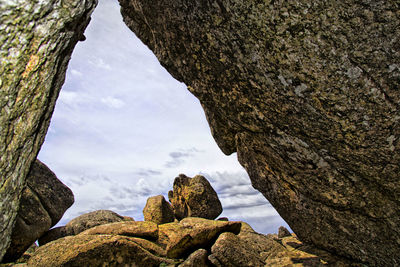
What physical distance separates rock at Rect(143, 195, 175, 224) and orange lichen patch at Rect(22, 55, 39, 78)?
24.8 metres

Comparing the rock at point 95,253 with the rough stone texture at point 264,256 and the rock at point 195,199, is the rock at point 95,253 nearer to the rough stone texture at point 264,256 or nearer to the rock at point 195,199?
the rough stone texture at point 264,256

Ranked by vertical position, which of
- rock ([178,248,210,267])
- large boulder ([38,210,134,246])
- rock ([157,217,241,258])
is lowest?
rock ([178,248,210,267])

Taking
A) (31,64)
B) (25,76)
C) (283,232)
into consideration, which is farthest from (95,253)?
(283,232)

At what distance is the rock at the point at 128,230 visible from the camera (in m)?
18.0

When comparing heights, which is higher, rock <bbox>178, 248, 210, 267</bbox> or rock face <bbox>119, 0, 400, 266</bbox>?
rock face <bbox>119, 0, 400, 266</bbox>

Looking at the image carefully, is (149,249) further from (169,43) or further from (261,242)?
(169,43)

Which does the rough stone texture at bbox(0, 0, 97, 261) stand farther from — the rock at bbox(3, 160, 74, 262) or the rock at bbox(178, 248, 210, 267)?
the rock at bbox(3, 160, 74, 262)

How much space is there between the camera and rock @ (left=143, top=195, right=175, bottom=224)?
28.1 m

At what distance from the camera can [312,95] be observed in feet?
27.6

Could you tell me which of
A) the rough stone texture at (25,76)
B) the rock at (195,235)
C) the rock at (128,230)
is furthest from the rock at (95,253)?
the rough stone texture at (25,76)

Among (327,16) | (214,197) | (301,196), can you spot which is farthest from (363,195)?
(214,197)

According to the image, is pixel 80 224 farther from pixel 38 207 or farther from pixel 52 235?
pixel 38 207

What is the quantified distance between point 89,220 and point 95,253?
28.7 feet

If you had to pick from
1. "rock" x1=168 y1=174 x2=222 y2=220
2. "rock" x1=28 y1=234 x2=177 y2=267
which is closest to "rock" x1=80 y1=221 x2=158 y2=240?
"rock" x1=28 y1=234 x2=177 y2=267
